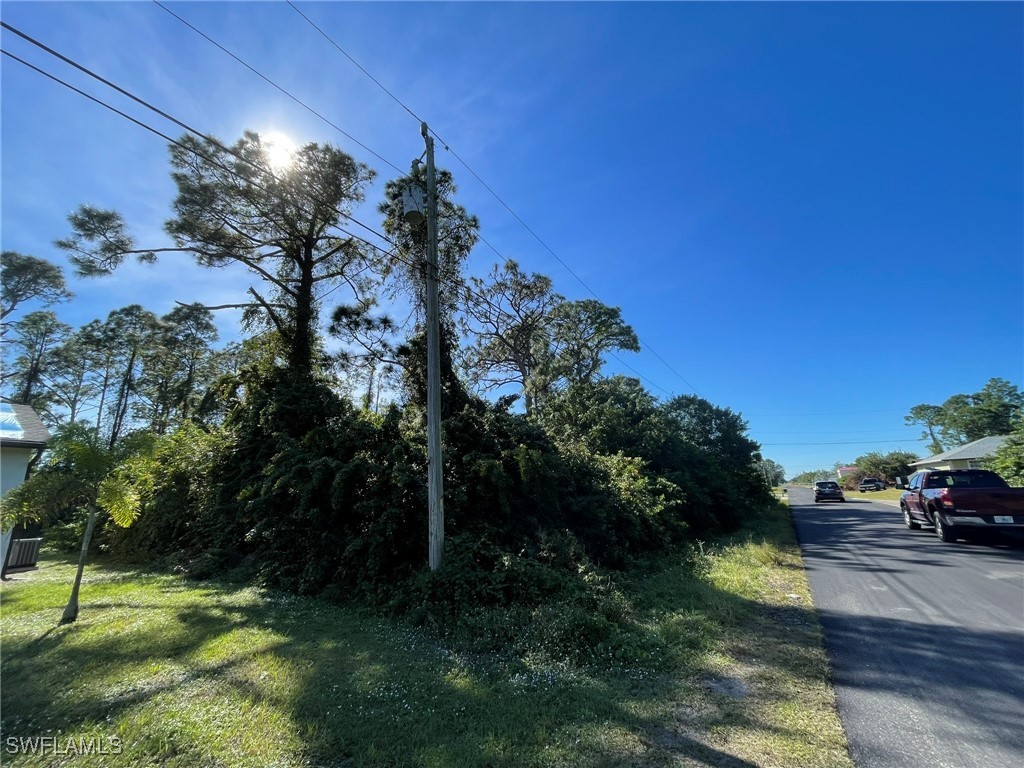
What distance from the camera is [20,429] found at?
8219 mm

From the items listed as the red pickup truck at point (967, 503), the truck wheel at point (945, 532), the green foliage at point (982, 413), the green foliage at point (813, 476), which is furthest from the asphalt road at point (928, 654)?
the green foliage at point (813, 476)

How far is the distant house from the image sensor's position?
25.9 feet

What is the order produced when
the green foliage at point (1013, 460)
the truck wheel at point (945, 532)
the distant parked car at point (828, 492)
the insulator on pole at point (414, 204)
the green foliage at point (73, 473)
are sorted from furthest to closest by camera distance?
the distant parked car at point (828, 492)
the green foliage at point (1013, 460)
the truck wheel at point (945, 532)
the insulator on pole at point (414, 204)
the green foliage at point (73, 473)

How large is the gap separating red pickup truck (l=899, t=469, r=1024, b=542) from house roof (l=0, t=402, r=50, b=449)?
61.9 ft

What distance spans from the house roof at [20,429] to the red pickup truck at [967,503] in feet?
61.9

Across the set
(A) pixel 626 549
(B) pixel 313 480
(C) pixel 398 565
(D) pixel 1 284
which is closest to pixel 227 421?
(B) pixel 313 480

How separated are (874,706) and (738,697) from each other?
3.23 ft

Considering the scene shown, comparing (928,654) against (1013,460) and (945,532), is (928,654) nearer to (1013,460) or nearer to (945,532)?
(945,532)

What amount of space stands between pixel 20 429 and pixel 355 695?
945 centimetres

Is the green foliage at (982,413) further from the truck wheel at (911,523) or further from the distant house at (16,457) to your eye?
the distant house at (16,457)

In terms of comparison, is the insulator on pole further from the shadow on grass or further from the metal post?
the shadow on grass

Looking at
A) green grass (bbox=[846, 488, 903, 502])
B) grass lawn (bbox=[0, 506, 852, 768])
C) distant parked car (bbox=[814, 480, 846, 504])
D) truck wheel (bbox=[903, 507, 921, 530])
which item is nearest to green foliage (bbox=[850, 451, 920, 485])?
green grass (bbox=[846, 488, 903, 502])

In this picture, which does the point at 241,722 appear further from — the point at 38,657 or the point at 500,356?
the point at 500,356

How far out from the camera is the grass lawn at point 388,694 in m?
2.86
